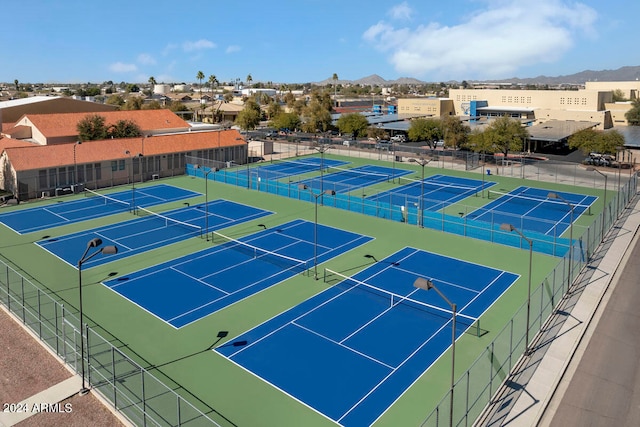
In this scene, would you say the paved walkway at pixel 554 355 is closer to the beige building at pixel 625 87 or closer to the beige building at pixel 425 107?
the beige building at pixel 425 107

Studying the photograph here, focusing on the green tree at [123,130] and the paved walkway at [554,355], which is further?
the green tree at [123,130]

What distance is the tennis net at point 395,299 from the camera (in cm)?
2316

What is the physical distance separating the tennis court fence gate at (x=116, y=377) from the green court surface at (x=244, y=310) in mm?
441

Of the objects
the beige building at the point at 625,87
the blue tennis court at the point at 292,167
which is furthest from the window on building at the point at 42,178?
the beige building at the point at 625,87

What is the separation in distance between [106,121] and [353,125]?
36874 mm

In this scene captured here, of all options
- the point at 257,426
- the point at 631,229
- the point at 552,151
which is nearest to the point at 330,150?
the point at 552,151

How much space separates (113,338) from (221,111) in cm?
9917

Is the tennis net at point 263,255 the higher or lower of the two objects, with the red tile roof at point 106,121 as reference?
lower

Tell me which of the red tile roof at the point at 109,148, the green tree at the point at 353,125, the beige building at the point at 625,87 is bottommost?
the red tile roof at the point at 109,148

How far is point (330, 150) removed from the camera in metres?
75.5

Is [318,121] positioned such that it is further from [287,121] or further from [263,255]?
[263,255]

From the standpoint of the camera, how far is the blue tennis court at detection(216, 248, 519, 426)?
18281 millimetres

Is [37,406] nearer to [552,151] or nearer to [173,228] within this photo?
[173,228]

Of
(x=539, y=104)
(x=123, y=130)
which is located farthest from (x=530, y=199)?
(x=539, y=104)
